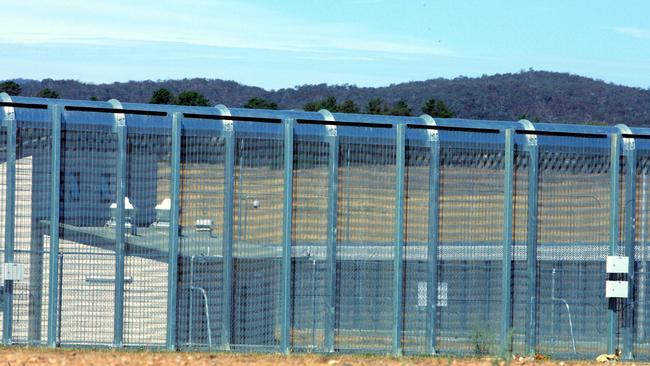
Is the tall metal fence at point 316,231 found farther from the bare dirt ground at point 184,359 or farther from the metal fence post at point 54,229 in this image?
the bare dirt ground at point 184,359

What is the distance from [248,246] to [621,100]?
8597 centimetres

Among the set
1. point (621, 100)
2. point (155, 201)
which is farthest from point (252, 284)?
point (621, 100)

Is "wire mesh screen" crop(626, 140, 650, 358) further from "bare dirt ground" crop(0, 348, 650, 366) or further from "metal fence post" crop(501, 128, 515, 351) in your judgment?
"metal fence post" crop(501, 128, 515, 351)

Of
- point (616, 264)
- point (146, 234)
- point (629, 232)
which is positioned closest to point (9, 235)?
point (146, 234)

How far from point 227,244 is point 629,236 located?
462cm

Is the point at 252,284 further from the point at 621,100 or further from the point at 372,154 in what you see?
the point at 621,100

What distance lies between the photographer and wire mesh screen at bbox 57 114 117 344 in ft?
43.0

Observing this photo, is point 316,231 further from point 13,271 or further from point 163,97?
point 163,97

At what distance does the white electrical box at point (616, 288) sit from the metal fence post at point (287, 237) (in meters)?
3.62

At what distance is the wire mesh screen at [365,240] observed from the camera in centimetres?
1368

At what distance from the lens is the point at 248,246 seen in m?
13.5

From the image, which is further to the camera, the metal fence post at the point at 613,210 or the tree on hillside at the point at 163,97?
the tree on hillside at the point at 163,97

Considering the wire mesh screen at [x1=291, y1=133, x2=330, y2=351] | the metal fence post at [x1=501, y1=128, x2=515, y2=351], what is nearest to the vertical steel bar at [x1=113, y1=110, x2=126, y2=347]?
the wire mesh screen at [x1=291, y1=133, x2=330, y2=351]

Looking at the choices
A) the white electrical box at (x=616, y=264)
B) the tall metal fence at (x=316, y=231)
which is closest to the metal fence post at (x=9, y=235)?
Answer: the tall metal fence at (x=316, y=231)
